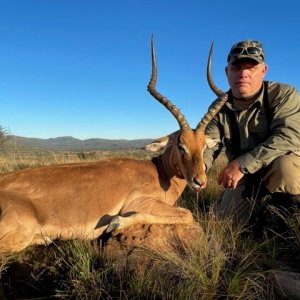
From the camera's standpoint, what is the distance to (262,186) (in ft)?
21.1

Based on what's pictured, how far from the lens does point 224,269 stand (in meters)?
4.09

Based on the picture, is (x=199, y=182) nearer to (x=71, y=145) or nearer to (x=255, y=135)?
(x=255, y=135)

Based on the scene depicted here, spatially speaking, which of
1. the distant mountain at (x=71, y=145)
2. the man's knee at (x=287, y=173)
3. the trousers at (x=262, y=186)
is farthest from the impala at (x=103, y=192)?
the distant mountain at (x=71, y=145)

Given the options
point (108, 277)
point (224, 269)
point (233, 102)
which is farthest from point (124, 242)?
point (233, 102)

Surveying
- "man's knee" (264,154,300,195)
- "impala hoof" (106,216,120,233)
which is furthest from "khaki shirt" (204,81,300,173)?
"impala hoof" (106,216,120,233)

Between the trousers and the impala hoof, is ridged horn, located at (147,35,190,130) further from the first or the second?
the impala hoof

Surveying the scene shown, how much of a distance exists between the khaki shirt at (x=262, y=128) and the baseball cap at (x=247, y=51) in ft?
1.67

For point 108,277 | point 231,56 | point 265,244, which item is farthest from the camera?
point 231,56

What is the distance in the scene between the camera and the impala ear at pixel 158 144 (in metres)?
6.52

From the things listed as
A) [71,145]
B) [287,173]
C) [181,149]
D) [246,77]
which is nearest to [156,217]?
[181,149]

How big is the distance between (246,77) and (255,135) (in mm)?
928

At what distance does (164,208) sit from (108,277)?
1973 millimetres

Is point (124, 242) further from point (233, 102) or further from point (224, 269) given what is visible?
point (233, 102)

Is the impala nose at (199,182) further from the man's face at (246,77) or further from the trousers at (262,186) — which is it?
the man's face at (246,77)
